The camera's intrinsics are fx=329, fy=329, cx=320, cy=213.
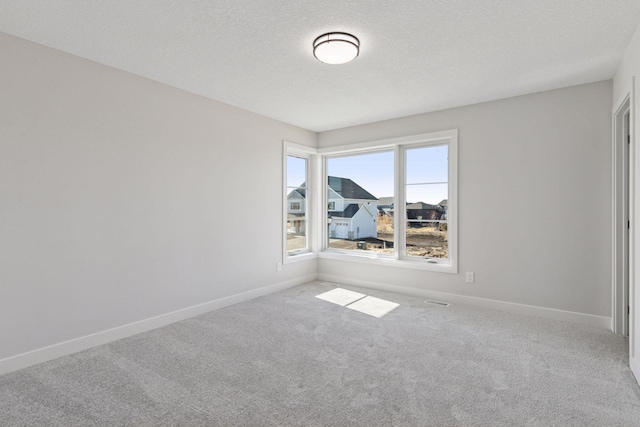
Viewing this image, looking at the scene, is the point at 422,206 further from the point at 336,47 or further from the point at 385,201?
the point at 336,47

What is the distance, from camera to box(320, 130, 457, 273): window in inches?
174

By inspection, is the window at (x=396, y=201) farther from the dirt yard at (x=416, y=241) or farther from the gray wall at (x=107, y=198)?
the gray wall at (x=107, y=198)

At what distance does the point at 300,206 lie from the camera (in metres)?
5.46

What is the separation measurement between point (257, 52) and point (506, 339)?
3.37 meters

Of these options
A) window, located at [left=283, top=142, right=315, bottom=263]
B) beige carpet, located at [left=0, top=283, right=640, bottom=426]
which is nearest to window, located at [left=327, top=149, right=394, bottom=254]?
window, located at [left=283, top=142, right=315, bottom=263]

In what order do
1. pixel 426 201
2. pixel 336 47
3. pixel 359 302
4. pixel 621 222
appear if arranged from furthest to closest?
pixel 426 201 → pixel 359 302 → pixel 621 222 → pixel 336 47

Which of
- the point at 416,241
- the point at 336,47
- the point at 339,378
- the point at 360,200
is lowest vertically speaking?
the point at 339,378

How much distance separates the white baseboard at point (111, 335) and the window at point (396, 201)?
181cm

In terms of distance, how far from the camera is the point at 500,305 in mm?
3902

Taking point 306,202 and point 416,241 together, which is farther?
point 306,202

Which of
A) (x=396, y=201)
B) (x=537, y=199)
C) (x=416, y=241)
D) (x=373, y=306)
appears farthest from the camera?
(x=396, y=201)

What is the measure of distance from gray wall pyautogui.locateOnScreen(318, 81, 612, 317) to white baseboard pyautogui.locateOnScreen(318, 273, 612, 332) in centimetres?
6

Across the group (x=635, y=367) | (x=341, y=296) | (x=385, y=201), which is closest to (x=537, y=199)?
(x=635, y=367)

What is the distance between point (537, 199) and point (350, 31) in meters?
2.80
